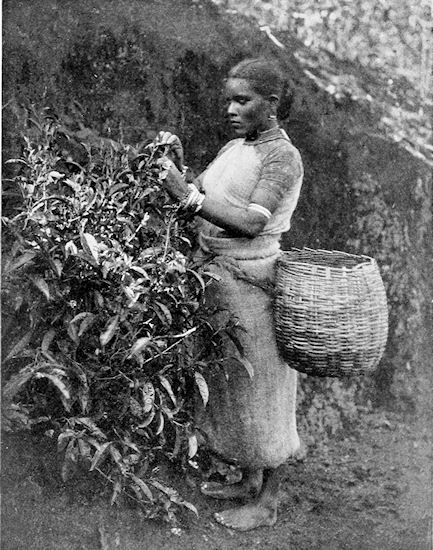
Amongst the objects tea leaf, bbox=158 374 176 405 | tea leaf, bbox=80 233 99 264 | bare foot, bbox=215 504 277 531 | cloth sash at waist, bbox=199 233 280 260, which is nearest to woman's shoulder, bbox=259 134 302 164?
cloth sash at waist, bbox=199 233 280 260

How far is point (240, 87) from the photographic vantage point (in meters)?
3.86

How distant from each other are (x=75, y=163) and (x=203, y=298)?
730 millimetres

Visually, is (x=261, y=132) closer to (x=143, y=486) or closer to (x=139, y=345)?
A: (x=139, y=345)

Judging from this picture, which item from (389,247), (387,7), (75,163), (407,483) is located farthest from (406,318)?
(75,163)

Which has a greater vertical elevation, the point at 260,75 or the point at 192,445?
the point at 260,75

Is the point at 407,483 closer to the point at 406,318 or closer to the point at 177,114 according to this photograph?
the point at 406,318

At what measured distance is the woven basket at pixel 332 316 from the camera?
373cm

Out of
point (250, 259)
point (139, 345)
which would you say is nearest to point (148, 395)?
point (139, 345)

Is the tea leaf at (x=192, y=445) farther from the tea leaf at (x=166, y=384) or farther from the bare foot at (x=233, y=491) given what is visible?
the bare foot at (x=233, y=491)

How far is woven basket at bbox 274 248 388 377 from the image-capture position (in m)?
3.73

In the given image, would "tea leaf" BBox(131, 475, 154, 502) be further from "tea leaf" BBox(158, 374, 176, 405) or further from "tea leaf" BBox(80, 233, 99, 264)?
"tea leaf" BBox(80, 233, 99, 264)

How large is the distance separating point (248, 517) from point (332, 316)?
101 cm

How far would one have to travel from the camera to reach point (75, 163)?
367 centimetres

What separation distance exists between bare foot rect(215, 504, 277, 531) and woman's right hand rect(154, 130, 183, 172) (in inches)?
57.8
